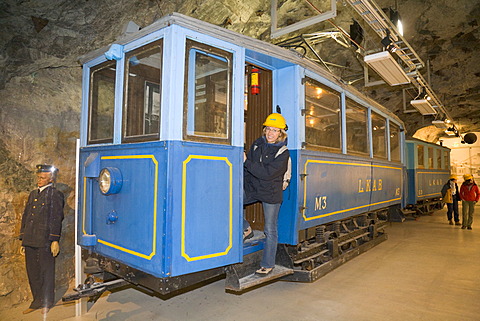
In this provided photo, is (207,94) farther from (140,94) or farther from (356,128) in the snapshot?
(356,128)

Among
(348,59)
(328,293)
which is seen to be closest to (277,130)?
(328,293)

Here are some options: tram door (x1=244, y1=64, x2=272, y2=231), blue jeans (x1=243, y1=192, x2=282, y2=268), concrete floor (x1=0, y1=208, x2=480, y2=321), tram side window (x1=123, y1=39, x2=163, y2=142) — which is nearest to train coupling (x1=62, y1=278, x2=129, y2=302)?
concrete floor (x1=0, y1=208, x2=480, y2=321)

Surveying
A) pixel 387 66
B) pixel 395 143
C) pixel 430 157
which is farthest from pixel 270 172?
pixel 430 157

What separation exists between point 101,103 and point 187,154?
1523 mm

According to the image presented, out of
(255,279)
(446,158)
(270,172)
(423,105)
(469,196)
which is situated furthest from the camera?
(446,158)

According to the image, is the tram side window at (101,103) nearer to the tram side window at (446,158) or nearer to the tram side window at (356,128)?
the tram side window at (356,128)

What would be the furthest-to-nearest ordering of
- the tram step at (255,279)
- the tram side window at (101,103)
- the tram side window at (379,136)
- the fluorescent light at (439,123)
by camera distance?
the fluorescent light at (439,123), the tram side window at (379,136), the tram side window at (101,103), the tram step at (255,279)

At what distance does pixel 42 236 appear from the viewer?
4137 millimetres

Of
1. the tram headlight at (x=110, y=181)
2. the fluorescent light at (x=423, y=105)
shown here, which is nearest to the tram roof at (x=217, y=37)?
the tram headlight at (x=110, y=181)

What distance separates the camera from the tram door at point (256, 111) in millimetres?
4176

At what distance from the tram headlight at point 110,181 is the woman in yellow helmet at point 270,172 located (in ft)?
4.41

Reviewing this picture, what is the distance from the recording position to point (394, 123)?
7.88 m

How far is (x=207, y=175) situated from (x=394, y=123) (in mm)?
6461

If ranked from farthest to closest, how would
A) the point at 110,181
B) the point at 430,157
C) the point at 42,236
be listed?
the point at 430,157, the point at 42,236, the point at 110,181
